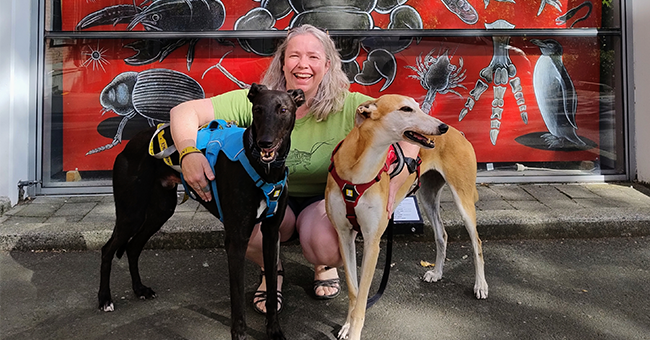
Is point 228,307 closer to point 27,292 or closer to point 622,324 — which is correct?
point 27,292

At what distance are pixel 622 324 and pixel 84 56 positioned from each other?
5427mm

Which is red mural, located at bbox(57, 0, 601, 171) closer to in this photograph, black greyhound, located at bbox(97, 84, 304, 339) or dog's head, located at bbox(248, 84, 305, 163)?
black greyhound, located at bbox(97, 84, 304, 339)

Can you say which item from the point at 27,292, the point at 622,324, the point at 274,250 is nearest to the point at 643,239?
the point at 622,324

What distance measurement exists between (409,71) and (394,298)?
317 cm

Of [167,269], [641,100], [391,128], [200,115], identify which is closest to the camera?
[391,128]

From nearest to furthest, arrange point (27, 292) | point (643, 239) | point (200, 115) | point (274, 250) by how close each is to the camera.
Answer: point (274, 250)
point (200, 115)
point (27, 292)
point (643, 239)

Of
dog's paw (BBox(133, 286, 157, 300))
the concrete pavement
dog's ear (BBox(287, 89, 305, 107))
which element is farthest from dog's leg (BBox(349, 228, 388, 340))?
the concrete pavement

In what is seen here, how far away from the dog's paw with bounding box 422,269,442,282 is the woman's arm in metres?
1.62

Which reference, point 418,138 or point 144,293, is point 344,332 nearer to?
point 418,138

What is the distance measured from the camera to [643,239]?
161 inches

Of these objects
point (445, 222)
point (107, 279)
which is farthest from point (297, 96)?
point (445, 222)

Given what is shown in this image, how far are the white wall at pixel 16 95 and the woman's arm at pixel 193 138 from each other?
2.88 metres

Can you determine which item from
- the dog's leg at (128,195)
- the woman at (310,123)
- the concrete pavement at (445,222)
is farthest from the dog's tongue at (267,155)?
the concrete pavement at (445,222)

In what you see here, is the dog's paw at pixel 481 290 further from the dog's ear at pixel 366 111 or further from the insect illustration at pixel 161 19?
the insect illustration at pixel 161 19
